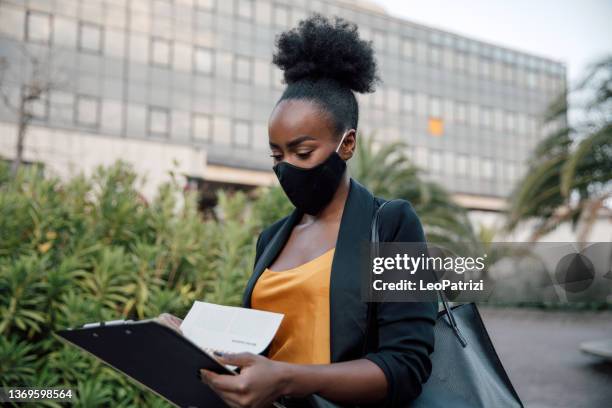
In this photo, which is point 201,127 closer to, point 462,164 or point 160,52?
point 160,52

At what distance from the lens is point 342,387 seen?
58.2 inches

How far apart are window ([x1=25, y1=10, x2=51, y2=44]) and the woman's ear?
28.3 m

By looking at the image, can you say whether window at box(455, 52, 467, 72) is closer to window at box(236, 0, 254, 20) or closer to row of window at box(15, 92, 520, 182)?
window at box(236, 0, 254, 20)

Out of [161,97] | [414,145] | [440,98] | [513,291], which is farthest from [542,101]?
[161,97]

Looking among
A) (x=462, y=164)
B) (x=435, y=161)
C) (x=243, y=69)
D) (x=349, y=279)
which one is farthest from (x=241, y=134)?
(x=349, y=279)

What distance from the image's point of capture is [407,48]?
38.2 meters

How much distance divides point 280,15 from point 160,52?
7623mm

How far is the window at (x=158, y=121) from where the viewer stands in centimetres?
2880

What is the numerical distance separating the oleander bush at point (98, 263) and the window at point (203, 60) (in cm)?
2682

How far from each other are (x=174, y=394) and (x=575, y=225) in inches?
643

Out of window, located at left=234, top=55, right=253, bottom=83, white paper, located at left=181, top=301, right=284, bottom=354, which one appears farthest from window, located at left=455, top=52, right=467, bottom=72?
white paper, located at left=181, top=301, right=284, bottom=354

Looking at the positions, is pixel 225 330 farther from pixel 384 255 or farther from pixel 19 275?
pixel 19 275

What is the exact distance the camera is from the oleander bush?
345 cm

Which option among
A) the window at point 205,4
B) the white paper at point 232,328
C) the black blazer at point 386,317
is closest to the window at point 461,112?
the window at point 205,4
